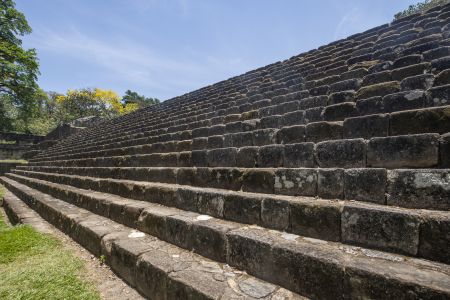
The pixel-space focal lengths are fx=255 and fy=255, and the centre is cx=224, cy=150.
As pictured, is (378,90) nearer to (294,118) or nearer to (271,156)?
(294,118)

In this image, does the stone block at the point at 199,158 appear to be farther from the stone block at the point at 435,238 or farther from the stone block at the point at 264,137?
the stone block at the point at 435,238

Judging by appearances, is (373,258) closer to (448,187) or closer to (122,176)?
(448,187)

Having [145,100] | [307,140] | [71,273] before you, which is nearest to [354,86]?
[307,140]

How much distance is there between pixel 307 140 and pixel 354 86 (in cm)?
129

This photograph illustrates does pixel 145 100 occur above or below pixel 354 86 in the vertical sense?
above

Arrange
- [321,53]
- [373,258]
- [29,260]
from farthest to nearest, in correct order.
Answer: [321,53], [29,260], [373,258]

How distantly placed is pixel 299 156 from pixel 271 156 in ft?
1.23

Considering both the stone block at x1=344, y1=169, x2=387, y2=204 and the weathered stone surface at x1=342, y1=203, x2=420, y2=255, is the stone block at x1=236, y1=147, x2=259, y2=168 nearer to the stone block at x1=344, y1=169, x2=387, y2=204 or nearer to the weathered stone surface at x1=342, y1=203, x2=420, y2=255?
the stone block at x1=344, y1=169, x2=387, y2=204

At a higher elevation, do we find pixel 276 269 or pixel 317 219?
pixel 317 219

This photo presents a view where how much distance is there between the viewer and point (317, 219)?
1.94 metres

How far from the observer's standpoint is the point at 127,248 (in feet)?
9.03

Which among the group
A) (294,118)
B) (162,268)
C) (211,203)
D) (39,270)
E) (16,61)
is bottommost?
(39,270)

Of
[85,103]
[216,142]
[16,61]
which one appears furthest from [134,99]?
[216,142]

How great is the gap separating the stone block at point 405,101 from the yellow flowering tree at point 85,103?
4522 centimetres
